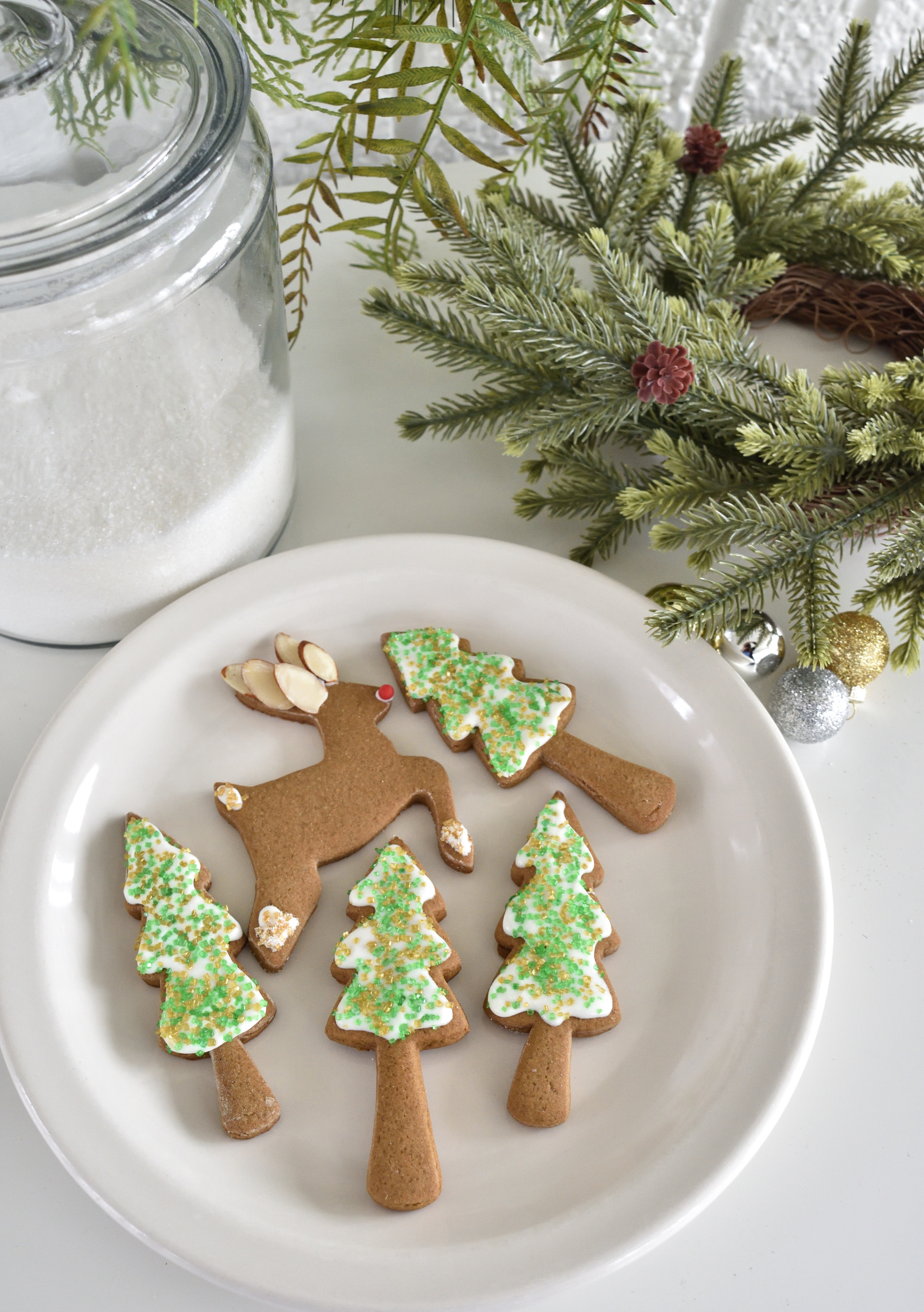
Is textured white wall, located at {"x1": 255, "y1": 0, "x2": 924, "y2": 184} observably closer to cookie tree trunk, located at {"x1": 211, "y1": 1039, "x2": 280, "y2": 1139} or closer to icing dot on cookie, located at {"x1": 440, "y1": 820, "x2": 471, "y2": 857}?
icing dot on cookie, located at {"x1": 440, "y1": 820, "x2": 471, "y2": 857}

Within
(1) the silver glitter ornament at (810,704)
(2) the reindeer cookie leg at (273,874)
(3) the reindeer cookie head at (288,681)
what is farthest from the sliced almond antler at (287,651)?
(1) the silver glitter ornament at (810,704)

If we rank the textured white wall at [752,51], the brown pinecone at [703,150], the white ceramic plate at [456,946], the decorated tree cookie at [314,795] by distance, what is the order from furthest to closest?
the textured white wall at [752,51]
the brown pinecone at [703,150]
the decorated tree cookie at [314,795]
the white ceramic plate at [456,946]

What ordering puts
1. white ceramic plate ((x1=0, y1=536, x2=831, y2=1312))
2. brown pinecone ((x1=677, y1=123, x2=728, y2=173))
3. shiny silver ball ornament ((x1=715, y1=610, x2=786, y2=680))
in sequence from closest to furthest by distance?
white ceramic plate ((x1=0, y1=536, x2=831, y2=1312)), shiny silver ball ornament ((x1=715, y1=610, x2=786, y2=680)), brown pinecone ((x1=677, y1=123, x2=728, y2=173))

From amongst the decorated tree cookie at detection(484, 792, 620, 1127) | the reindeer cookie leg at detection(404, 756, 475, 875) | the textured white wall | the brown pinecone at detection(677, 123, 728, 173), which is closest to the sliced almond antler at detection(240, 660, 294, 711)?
the reindeer cookie leg at detection(404, 756, 475, 875)

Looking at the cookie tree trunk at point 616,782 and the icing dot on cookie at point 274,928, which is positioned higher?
the cookie tree trunk at point 616,782

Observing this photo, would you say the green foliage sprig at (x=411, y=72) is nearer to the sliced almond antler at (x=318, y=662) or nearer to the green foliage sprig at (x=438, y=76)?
the green foliage sprig at (x=438, y=76)

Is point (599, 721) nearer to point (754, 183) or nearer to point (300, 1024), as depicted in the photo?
point (300, 1024)
